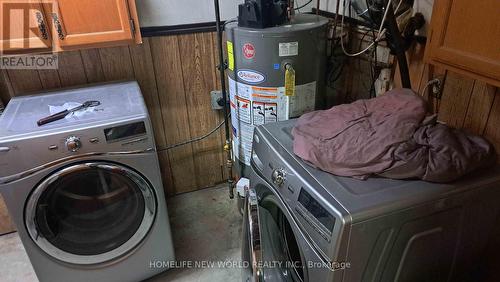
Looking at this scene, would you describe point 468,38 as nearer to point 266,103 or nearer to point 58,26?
point 266,103

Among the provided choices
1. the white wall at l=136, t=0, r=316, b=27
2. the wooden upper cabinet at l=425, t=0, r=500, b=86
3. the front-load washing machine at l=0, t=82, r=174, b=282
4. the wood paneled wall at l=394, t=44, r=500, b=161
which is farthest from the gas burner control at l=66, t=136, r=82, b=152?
the wood paneled wall at l=394, t=44, r=500, b=161

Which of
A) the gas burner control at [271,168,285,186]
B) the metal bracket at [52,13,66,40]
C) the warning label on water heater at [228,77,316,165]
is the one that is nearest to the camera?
the gas burner control at [271,168,285,186]

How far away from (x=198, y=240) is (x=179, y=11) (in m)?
1.33

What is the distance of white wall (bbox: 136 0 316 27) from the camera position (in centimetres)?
177

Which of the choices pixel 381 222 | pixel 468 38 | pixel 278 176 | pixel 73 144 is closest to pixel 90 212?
pixel 73 144

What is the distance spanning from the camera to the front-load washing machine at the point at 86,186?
4.19 ft

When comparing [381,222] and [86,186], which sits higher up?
[381,222]

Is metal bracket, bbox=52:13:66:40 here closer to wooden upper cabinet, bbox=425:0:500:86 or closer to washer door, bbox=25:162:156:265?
washer door, bbox=25:162:156:265

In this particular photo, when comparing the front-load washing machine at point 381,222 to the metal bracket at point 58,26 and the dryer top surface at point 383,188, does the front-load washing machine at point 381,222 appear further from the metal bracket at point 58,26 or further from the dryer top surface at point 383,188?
the metal bracket at point 58,26

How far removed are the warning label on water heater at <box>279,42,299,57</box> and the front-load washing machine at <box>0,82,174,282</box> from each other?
0.65 m

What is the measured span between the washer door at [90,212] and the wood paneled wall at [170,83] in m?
0.65

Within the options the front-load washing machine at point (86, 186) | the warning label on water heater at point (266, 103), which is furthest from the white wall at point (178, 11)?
the warning label on water heater at point (266, 103)

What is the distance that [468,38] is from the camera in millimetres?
922

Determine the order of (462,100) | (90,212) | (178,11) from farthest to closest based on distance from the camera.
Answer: (178,11) < (90,212) < (462,100)
